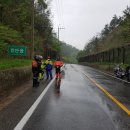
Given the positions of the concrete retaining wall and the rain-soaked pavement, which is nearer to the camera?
the rain-soaked pavement

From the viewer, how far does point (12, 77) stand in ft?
52.6

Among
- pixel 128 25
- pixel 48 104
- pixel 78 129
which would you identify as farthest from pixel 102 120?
pixel 128 25

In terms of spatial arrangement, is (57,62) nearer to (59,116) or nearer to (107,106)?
(107,106)

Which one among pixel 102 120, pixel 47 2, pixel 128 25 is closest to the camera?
pixel 102 120

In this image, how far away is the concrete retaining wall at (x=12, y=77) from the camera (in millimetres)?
14138

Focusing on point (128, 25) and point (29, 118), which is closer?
point (29, 118)

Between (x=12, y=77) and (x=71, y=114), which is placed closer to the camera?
(x=71, y=114)

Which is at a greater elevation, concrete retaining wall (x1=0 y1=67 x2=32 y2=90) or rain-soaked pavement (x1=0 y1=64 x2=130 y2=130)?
concrete retaining wall (x1=0 y1=67 x2=32 y2=90)

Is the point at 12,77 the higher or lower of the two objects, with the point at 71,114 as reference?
higher

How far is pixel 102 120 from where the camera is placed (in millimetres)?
8633

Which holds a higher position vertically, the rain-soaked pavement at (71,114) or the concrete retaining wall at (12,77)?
the concrete retaining wall at (12,77)

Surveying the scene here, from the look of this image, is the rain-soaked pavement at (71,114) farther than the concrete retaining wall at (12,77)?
No

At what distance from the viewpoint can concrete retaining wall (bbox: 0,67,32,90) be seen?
14.1 m

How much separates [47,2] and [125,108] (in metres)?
61.8
